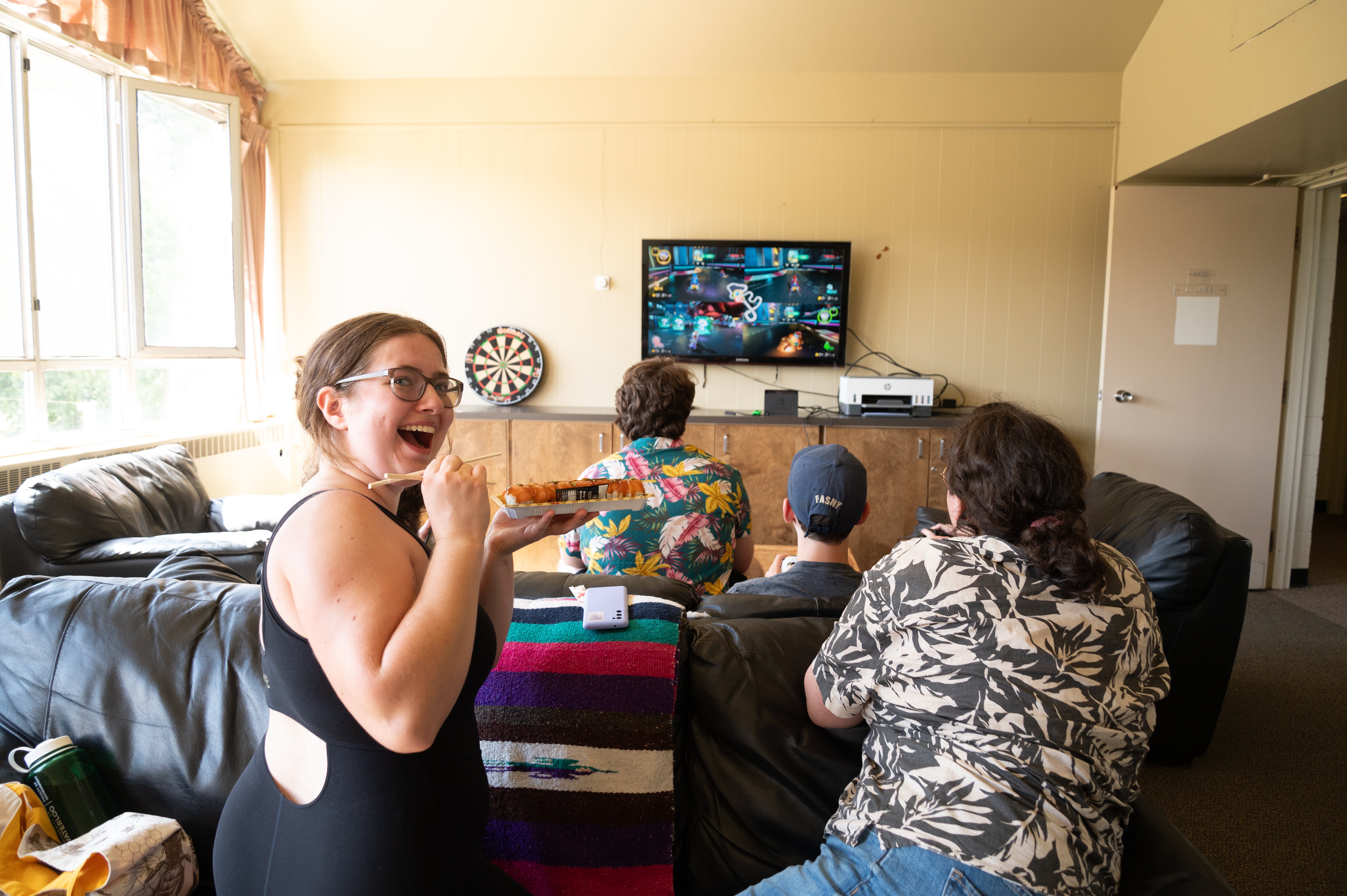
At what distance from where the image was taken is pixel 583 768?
1.26 meters

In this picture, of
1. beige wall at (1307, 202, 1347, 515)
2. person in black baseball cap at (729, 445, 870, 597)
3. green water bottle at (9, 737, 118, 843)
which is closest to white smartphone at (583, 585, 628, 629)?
person in black baseball cap at (729, 445, 870, 597)

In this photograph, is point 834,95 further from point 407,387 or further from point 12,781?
point 12,781

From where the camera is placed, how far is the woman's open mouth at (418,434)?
1099mm

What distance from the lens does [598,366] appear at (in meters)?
5.11

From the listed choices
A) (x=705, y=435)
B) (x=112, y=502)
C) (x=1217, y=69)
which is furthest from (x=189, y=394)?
(x=1217, y=69)

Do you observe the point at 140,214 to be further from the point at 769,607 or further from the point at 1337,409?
the point at 1337,409

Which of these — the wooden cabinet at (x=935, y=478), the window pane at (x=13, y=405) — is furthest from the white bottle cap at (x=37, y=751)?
the wooden cabinet at (x=935, y=478)

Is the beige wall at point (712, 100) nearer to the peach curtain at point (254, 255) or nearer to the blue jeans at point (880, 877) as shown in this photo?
the peach curtain at point (254, 255)

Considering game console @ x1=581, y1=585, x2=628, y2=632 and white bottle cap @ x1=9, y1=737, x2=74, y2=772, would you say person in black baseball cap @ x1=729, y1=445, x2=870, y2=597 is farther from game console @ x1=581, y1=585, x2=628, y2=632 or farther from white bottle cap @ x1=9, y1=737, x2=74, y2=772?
white bottle cap @ x1=9, y1=737, x2=74, y2=772

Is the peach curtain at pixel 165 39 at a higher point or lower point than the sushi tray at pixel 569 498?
higher

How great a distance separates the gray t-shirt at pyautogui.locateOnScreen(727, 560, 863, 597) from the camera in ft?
5.84

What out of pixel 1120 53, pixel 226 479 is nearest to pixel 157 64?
pixel 226 479

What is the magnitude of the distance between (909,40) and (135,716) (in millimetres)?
4873

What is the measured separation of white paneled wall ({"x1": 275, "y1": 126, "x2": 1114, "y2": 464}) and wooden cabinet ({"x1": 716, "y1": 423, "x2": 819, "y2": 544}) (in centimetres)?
56
